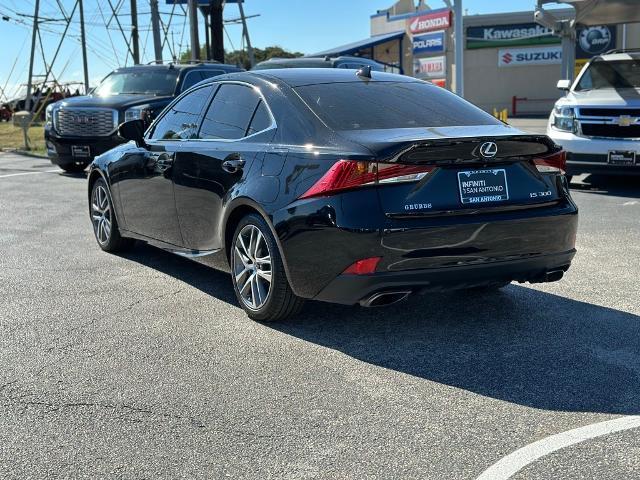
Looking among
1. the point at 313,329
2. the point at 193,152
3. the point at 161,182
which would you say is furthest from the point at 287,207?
the point at 161,182

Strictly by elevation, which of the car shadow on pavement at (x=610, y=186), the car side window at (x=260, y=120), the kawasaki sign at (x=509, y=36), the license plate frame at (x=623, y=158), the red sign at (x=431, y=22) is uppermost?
the red sign at (x=431, y=22)

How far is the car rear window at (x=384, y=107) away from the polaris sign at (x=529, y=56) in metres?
35.3

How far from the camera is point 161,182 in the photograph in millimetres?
6473

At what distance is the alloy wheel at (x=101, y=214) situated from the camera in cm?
766

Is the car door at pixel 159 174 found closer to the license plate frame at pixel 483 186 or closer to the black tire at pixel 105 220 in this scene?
the black tire at pixel 105 220

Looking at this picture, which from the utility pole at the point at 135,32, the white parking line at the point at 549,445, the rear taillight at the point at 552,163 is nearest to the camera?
the white parking line at the point at 549,445

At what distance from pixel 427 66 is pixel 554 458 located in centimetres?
4231

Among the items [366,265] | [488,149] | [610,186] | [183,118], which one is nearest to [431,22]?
[610,186]

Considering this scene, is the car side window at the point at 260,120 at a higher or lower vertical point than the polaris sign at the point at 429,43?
lower

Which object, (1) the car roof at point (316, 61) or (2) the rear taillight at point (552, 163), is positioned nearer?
(2) the rear taillight at point (552, 163)

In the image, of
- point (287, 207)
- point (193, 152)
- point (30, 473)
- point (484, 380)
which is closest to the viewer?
point (30, 473)

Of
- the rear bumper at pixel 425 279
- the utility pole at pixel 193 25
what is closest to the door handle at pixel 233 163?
the rear bumper at pixel 425 279

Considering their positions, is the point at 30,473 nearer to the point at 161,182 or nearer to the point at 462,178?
the point at 462,178

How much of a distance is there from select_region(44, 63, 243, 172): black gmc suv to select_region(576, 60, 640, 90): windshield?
635 centimetres
